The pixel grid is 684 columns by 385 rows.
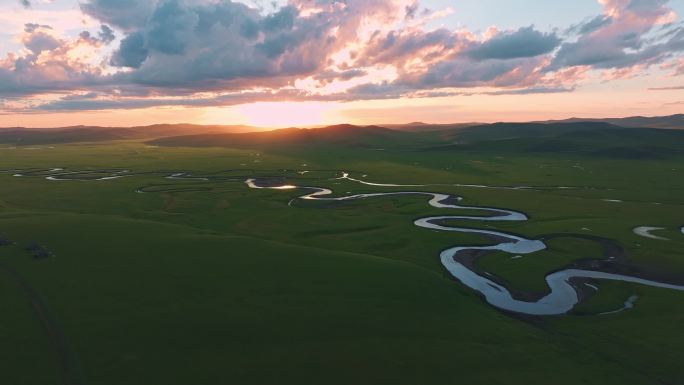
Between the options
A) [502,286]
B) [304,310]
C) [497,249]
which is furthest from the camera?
[497,249]

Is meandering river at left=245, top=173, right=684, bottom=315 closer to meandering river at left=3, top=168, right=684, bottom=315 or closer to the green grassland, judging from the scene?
meandering river at left=3, top=168, right=684, bottom=315

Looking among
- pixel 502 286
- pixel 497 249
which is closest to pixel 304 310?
pixel 502 286

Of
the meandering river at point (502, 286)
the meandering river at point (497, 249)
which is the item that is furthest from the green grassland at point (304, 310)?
the meandering river at point (497, 249)

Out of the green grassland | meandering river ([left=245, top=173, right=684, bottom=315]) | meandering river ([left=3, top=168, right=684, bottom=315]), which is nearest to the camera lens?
the green grassland

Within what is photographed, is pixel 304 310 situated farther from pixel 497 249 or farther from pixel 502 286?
pixel 497 249

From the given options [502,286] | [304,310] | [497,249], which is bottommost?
[502,286]

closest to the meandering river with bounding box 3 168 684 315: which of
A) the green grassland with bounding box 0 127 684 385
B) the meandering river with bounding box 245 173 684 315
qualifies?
the meandering river with bounding box 245 173 684 315

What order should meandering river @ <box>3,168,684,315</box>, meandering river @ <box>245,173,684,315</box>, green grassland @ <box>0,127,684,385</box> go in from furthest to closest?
1. meandering river @ <box>3,168,684,315</box>
2. meandering river @ <box>245,173,684,315</box>
3. green grassland @ <box>0,127,684,385</box>

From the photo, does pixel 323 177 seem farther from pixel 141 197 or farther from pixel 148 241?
pixel 148 241

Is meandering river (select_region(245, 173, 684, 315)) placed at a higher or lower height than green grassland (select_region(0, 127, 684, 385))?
lower

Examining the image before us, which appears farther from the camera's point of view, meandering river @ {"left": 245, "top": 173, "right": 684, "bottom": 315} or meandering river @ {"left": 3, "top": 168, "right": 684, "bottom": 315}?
meandering river @ {"left": 3, "top": 168, "right": 684, "bottom": 315}

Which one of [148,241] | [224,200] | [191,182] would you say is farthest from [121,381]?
[191,182]

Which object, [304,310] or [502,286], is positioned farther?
[502,286]
